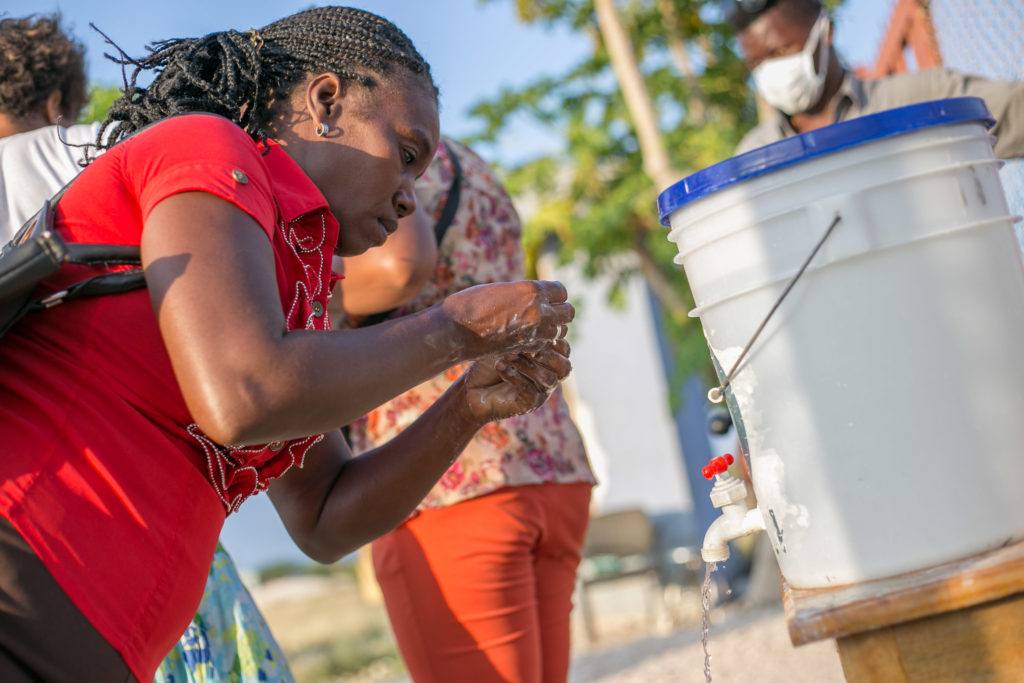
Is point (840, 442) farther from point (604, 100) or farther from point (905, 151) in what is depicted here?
point (604, 100)

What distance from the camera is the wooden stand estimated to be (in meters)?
1.35

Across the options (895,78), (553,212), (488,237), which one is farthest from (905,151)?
(553,212)

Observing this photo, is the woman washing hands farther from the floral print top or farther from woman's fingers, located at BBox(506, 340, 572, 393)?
the floral print top

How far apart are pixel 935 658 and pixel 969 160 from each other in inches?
25.4

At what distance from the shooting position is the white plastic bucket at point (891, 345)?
1462mm

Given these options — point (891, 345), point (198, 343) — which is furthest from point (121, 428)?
point (891, 345)

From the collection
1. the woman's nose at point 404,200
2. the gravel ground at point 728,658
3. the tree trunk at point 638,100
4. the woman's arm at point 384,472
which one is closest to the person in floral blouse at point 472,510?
the woman's arm at point 384,472

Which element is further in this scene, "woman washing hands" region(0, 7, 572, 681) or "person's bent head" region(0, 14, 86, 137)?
"person's bent head" region(0, 14, 86, 137)

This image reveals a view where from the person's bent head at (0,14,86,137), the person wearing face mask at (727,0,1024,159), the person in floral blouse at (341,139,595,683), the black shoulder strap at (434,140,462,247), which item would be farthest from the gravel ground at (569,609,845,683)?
the person's bent head at (0,14,86,137)

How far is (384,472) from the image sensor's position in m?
1.96

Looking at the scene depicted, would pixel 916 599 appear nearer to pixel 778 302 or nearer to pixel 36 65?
pixel 778 302

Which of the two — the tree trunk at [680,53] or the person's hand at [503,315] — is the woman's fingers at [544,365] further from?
the tree trunk at [680,53]

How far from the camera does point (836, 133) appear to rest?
148cm

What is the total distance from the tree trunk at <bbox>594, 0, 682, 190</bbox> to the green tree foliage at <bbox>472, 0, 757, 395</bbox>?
0.77 metres
